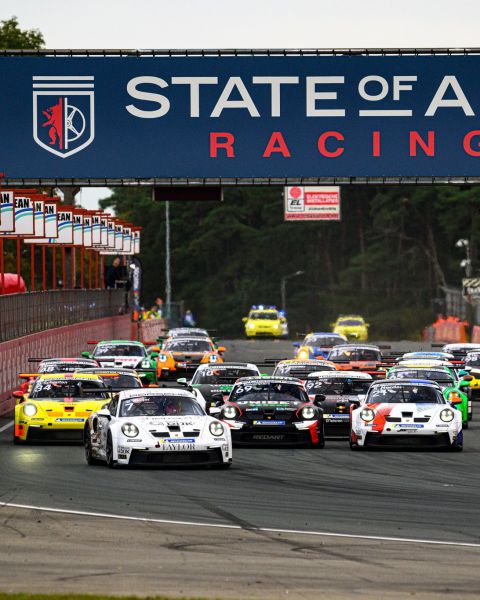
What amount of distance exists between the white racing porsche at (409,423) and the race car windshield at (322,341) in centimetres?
2798

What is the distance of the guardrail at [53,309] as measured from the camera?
4201 cm

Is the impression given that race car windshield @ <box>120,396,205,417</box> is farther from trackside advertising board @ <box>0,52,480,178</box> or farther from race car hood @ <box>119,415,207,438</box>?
trackside advertising board @ <box>0,52,480,178</box>

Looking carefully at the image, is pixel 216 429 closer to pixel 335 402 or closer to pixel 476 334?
pixel 335 402

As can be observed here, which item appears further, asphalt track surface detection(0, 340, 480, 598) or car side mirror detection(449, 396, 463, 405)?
car side mirror detection(449, 396, 463, 405)

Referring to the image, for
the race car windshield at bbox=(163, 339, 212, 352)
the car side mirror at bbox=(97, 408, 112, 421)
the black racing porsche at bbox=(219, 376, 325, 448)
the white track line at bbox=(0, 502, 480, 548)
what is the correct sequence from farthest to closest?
1. the race car windshield at bbox=(163, 339, 212, 352)
2. the black racing porsche at bbox=(219, 376, 325, 448)
3. the car side mirror at bbox=(97, 408, 112, 421)
4. the white track line at bbox=(0, 502, 480, 548)

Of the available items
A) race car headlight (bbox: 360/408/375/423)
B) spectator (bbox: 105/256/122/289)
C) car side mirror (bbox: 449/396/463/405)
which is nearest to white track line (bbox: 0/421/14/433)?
race car headlight (bbox: 360/408/375/423)

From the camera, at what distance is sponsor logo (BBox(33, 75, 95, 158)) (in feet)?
131

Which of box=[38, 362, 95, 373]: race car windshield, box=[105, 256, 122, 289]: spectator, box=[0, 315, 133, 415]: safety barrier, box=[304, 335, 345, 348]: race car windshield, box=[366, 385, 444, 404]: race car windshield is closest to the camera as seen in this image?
box=[366, 385, 444, 404]: race car windshield

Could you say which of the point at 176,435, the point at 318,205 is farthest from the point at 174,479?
the point at 318,205

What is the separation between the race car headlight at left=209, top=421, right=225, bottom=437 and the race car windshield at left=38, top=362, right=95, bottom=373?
13673mm

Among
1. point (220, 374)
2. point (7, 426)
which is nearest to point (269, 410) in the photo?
point (220, 374)

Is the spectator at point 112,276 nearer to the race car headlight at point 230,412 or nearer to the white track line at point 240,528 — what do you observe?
the race car headlight at point 230,412

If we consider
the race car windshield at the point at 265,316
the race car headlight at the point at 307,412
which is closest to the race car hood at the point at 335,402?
the race car headlight at the point at 307,412
